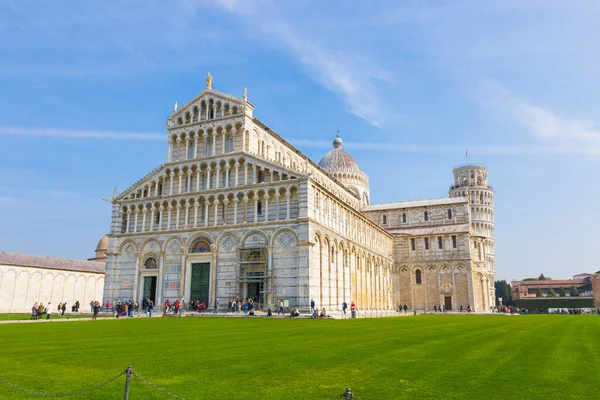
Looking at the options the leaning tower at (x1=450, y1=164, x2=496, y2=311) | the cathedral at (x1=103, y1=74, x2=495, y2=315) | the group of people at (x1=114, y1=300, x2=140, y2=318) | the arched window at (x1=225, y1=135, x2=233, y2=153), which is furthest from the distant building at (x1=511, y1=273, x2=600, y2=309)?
the group of people at (x1=114, y1=300, x2=140, y2=318)

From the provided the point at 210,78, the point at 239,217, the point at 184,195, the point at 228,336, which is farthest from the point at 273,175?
the point at 228,336

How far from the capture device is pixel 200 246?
44.3 meters

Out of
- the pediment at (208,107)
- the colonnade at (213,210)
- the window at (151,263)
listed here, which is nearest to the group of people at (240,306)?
the colonnade at (213,210)

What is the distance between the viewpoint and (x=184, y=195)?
45.7 meters

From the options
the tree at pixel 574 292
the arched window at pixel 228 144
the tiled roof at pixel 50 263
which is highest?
the arched window at pixel 228 144

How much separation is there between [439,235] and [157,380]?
64.1 metres

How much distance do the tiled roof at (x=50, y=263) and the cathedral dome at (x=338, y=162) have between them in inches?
1635

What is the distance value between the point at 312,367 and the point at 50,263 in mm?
63127

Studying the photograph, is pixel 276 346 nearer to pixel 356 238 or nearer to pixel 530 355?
pixel 530 355

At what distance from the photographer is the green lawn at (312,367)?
8.49 m

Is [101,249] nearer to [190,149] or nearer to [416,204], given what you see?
[190,149]

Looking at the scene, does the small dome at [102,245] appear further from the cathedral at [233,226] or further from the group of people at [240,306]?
the group of people at [240,306]

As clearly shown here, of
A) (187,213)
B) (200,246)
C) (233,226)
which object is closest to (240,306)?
(233,226)

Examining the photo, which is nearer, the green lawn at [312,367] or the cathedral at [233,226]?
the green lawn at [312,367]
